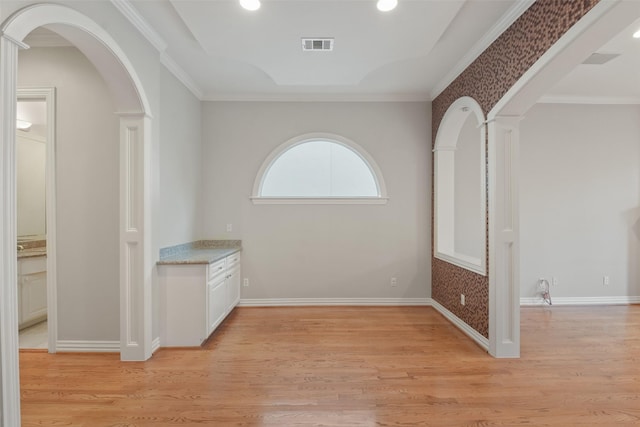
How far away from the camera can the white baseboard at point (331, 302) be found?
430 centimetres

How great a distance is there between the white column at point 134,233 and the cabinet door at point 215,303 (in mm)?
594

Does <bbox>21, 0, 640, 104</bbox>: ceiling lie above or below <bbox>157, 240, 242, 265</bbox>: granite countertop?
above

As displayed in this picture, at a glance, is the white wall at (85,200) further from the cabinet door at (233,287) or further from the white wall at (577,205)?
the white wall at (577,205)

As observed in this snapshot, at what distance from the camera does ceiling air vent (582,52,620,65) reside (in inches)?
124

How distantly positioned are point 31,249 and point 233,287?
243 centimetres

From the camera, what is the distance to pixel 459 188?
14.8ft

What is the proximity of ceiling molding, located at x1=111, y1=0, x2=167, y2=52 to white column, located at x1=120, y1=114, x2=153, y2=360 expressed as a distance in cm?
75

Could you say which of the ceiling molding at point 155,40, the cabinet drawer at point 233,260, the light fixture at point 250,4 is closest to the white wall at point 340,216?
the cabinet drawer at point 233,260

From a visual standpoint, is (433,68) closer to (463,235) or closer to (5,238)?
(463,235)

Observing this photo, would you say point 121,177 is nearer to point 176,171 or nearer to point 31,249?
point 176,171

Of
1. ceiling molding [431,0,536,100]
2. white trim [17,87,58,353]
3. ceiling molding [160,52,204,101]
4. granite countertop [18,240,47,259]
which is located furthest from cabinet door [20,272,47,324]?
ceiling molding [431,0,536,100]

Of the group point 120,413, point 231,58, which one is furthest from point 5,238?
point 231,58

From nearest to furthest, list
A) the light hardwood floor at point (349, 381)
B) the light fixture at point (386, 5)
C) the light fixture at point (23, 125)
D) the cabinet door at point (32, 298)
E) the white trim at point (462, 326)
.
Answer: the light hardwood floor at point (349, 381) < the light fixture at point (386, 5) < the white trim at point (462, 326) < the cabinet door at point (32, 298) < the light fixture at point (23, 125)

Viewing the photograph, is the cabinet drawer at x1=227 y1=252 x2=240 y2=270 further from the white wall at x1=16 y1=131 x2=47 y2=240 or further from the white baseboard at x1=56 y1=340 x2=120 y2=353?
the white wall at x1=16 y1=131 x2=47 y2=240
